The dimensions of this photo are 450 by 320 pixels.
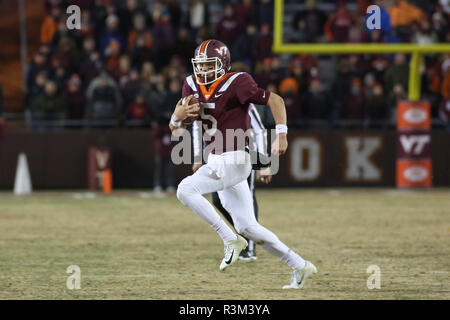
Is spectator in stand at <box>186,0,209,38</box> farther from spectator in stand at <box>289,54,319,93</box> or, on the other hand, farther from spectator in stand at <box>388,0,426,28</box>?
spectator in stand at <box>388,0,426,28</box>

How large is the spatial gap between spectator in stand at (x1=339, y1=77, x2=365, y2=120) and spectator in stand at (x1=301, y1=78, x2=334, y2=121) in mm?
293

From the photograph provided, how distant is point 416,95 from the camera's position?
55.1 ft

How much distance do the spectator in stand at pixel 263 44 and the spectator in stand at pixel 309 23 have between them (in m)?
2.08

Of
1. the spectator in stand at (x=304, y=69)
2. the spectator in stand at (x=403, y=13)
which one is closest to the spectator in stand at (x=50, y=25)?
the spectator in stand at (x=304, y=69)

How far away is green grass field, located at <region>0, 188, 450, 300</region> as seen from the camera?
6.81m

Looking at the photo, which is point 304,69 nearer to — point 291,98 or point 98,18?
point 291,98

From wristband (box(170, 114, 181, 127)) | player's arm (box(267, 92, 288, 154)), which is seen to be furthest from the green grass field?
wristband (box(170, 114, 181, 127))

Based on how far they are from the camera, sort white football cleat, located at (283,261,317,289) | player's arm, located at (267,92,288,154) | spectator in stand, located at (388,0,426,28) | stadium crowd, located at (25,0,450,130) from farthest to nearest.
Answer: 1. stadium crowd, located at (25,0,450,130)
2. spectator in stand, located at (388,0,426,28)
3. white football cleat, located at (283,261,317,289)
4. player's arm, located at (267,92,288,154)

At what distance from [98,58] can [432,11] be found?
6.54 meters

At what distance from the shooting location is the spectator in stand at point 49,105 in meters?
17.4

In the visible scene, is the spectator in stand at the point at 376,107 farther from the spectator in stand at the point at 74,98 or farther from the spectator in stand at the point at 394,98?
the spectator in stand at the point at 74,98
